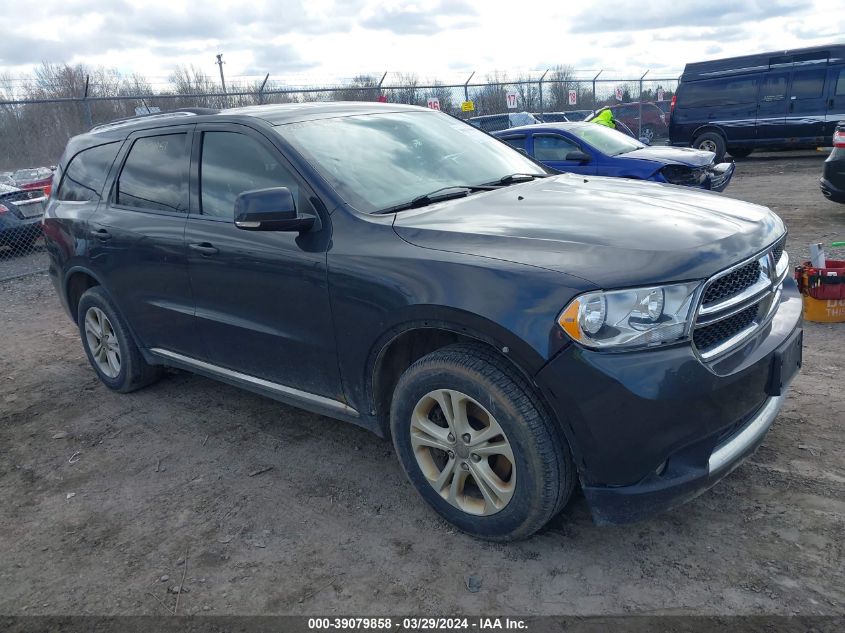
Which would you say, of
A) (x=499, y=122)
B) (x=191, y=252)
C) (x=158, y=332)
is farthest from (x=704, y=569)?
(x=499, y=122)

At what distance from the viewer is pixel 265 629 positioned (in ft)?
8.27

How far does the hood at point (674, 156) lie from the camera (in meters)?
9.38

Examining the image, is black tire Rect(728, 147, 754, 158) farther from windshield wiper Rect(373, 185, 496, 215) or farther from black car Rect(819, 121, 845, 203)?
windshield wiper Rect(373, 185, 496, 215)

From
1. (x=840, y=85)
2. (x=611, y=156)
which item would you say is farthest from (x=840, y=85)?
(x=611, y=156)

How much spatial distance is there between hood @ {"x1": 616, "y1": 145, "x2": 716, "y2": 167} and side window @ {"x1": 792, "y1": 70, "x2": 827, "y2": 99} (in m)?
6.85

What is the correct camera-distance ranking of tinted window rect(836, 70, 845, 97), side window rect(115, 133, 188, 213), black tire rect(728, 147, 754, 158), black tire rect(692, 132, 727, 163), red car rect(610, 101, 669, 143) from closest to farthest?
side window rect(115, 133, 188, 213) → tinted window rect(836, 70, 845, 97) → black tire rect(692, 132, 727, 163) → black tire rect(728, 147, 754, 158) → red car rect(610, 101, 669, 143)

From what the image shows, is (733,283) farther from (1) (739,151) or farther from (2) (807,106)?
(1) (739,151)

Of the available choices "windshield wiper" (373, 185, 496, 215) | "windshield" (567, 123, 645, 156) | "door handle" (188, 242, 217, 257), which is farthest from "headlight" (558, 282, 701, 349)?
"windshield" (567, 123, 645, 156)

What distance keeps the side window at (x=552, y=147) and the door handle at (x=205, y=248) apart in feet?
23.6

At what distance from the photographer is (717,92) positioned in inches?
641

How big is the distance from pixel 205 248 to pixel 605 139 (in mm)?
7804

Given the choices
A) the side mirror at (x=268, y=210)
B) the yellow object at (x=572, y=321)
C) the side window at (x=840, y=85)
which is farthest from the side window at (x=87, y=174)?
the side window at (x=840, y=85)

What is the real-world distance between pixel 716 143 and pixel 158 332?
15636 mm

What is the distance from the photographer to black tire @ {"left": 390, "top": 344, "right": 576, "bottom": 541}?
2531 millimetres
